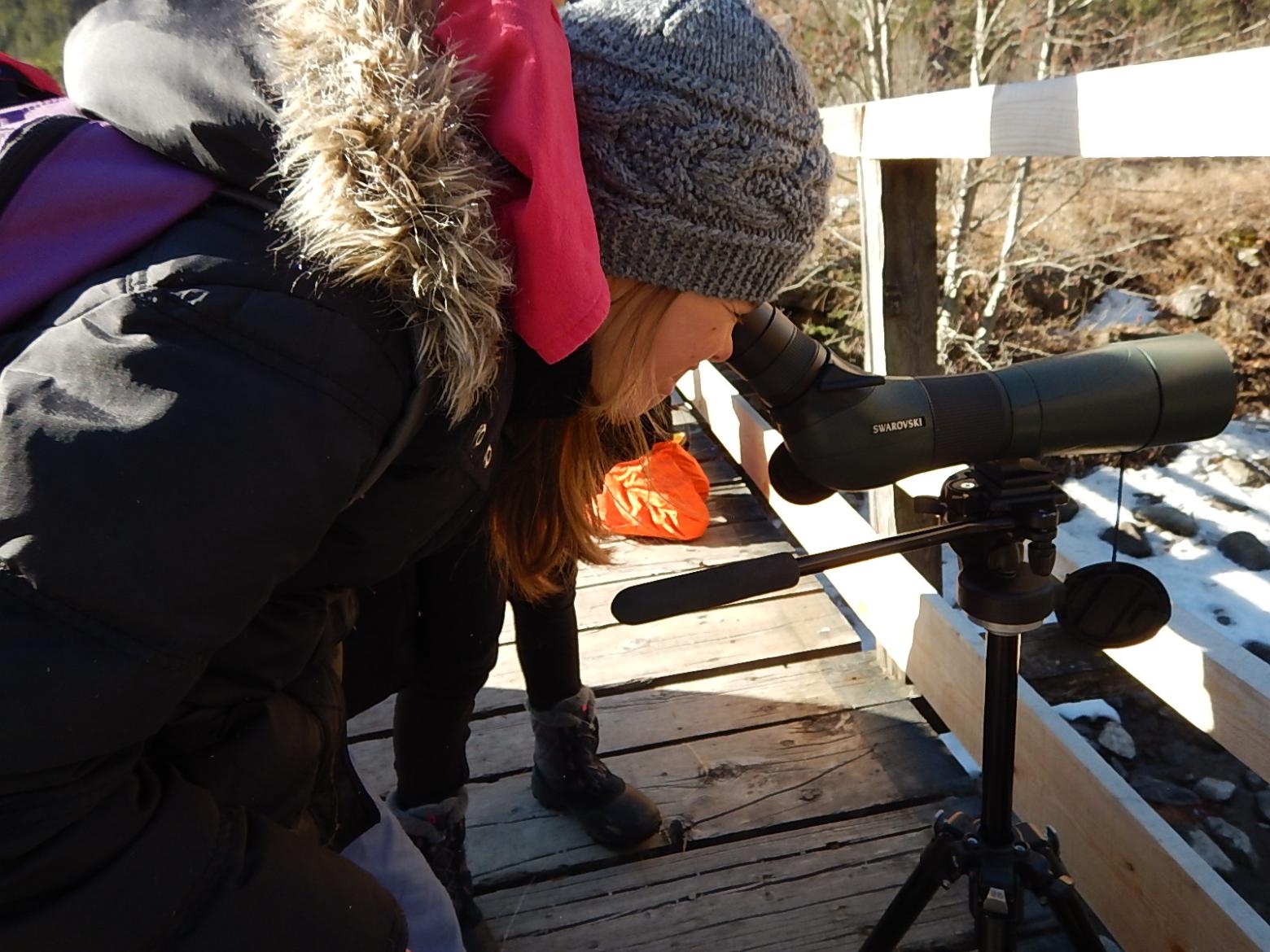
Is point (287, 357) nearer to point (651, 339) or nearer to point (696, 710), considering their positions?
point (651, 339)

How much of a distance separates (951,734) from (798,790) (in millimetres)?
453

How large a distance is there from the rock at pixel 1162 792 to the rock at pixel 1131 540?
5.23 feet

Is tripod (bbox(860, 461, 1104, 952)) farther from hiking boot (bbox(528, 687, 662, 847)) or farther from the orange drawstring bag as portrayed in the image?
the orange drawstring bag

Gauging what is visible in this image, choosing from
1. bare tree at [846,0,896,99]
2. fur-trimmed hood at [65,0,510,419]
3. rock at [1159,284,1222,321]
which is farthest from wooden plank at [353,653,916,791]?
rock at [1159,284,1222,321]

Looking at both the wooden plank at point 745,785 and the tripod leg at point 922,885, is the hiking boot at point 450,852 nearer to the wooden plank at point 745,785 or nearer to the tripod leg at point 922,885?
the wooden plank at point 745,785

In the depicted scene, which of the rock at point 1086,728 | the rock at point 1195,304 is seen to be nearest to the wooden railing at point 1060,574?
the rock at point 1086,728

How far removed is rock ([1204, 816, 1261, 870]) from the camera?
2.37 metres

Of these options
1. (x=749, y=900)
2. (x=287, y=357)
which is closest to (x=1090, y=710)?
(x=749, y=900)

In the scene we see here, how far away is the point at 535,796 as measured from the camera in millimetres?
1887

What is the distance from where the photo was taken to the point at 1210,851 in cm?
236

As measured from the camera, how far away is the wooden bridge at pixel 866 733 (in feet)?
4.28

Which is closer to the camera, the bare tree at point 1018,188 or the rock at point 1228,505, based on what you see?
the rock at point 1228,505

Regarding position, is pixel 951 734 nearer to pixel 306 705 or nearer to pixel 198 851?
pixel 306 705

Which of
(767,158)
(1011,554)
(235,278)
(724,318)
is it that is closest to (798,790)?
(1011,554)
